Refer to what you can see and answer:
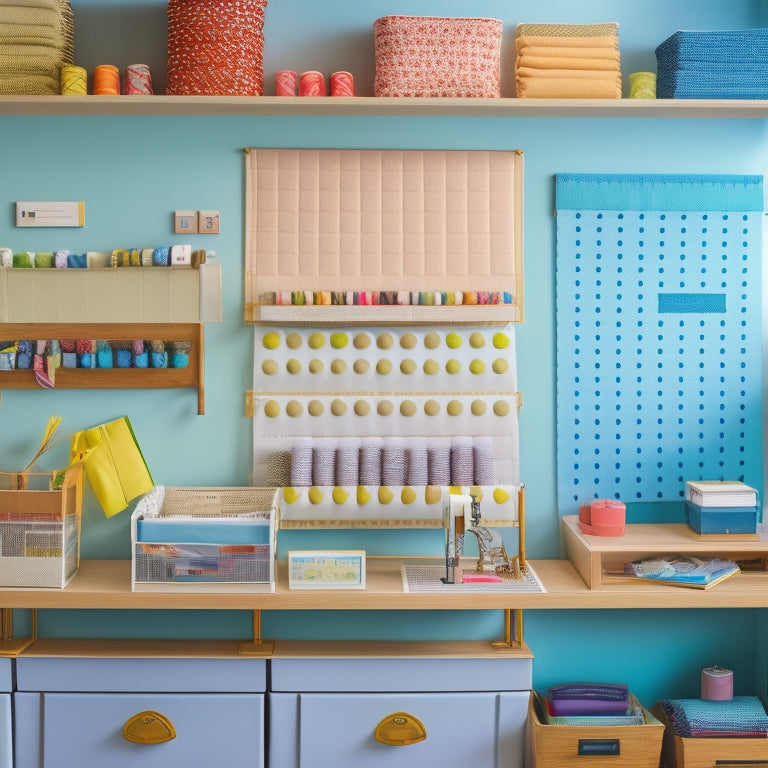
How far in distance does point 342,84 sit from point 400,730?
2.13 metres

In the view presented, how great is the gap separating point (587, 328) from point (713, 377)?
489mm

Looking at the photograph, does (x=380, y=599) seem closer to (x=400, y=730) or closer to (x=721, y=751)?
(x=400, y=730)

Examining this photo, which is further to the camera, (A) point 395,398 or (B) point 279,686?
(A) point 395,398

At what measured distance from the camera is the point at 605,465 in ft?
10.5

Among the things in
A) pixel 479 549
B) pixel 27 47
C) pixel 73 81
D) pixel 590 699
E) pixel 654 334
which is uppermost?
pixel 27 47

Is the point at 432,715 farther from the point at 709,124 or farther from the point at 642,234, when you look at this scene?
the point at 709,124

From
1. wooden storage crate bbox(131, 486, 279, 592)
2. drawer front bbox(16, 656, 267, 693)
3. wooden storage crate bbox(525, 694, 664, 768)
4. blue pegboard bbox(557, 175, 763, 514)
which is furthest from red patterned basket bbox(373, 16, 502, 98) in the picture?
wooden storage crate bbox(525, 694, 664, 768)

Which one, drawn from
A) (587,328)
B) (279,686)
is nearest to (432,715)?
(279,686)

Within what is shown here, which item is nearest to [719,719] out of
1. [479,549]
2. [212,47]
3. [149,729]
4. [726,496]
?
[726,496]

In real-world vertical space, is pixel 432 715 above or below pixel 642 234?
below

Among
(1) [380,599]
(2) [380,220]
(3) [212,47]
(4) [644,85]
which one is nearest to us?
(1) [380,599]

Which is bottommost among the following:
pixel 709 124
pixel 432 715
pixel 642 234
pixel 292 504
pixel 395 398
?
pixel 432 715

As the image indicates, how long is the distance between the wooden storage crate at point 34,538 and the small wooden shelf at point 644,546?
169 centimetres

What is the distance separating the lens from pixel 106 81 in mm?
2996
